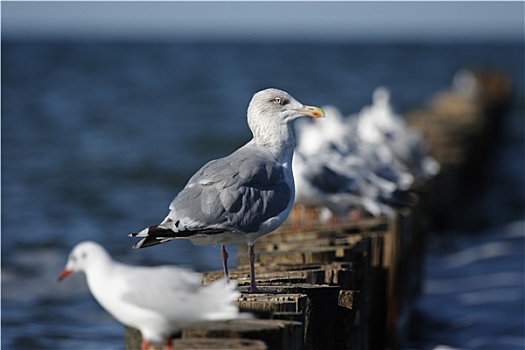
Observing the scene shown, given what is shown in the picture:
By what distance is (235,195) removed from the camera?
5449 millimetres

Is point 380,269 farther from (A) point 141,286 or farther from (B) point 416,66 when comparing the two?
(B) point 416,66

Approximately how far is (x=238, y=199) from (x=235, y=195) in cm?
2

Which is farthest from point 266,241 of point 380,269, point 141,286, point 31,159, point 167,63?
point 167,63

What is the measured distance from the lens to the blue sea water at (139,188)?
1017cm

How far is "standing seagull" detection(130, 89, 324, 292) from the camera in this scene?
523 centimetres

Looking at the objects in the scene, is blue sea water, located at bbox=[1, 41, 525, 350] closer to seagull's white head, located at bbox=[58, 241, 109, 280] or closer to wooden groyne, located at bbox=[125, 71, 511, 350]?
wooden groyne, located at bbox=[125, 71, 511, 350]

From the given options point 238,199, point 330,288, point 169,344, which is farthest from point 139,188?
point 169,344

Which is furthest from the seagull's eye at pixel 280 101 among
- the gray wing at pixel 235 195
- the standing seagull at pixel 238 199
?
the gray wing at pixel 235 195

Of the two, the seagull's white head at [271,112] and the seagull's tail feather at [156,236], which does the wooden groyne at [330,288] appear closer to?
the seagull's tail feather at [156,236]

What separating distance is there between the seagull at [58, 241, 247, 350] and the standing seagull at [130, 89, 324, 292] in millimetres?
719

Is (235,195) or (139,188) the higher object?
(139,188)

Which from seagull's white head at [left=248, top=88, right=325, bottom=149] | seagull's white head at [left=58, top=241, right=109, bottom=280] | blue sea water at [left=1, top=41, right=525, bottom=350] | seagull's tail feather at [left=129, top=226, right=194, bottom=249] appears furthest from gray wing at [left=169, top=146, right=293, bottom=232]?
blue sea water at [left=1, top=41, right=525, bottom=350]

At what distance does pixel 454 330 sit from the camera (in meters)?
9.80

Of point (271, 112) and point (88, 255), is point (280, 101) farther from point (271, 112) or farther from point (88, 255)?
point (88, 255)
